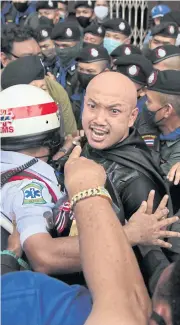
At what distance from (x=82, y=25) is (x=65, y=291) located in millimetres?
6687

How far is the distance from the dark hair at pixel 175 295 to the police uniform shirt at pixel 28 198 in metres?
0.77

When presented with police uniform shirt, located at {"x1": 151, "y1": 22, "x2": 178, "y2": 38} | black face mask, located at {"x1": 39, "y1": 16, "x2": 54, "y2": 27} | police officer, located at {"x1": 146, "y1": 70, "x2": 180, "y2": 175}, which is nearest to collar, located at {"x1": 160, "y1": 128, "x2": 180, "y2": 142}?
police officer, located at {"x1": 146, "y1": 70, "x2": 180, "y2": 175}

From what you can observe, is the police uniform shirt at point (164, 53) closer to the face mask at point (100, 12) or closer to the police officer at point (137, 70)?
→ the police officer at point (137, 70)

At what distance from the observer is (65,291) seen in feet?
4.01

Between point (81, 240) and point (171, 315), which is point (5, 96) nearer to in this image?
point (81, 240)

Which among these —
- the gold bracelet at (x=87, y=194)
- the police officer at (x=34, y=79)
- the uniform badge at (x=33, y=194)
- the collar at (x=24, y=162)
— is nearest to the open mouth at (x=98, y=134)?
the collar at (x=24, y=162)

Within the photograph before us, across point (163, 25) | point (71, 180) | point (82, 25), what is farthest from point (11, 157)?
point (82, 25)

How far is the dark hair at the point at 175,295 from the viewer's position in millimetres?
945

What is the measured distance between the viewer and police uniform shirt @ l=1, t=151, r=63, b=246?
5.44 feet

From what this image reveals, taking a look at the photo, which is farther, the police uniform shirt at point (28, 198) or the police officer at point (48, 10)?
the police officer at point (48, 10)

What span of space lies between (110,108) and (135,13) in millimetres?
7238

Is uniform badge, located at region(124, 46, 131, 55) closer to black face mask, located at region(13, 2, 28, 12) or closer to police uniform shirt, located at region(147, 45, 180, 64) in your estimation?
police uniform shirt, located at region(147, 45, 180, 64)

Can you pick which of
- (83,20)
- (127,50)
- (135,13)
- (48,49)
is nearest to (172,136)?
(127,50)

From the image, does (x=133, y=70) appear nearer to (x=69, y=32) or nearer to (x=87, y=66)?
(x=87, y=66)
